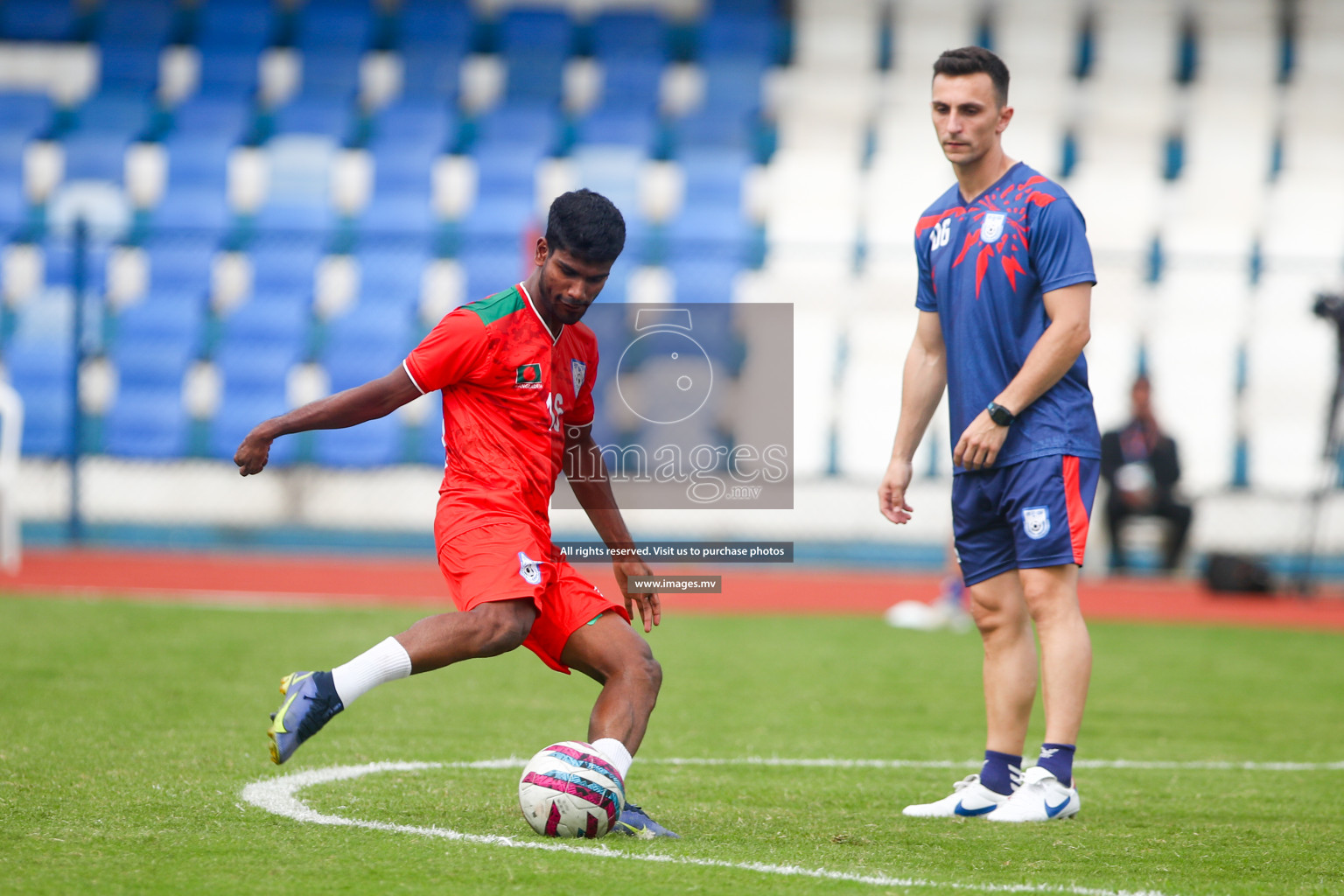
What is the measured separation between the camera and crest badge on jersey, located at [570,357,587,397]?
13.6 ft

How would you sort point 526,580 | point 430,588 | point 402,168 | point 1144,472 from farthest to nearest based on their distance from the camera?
point 402,168 → point 1144,472 → point 430,588 → point 526,580

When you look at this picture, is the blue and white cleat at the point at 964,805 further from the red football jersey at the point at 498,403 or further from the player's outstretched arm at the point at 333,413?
the player's outstretched arm at the point at 333,413

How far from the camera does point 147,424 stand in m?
13.9

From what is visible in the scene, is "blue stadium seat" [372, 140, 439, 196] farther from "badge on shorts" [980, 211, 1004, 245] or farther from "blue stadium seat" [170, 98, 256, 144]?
"badge on shorts" [980, 211, 1004, 245]

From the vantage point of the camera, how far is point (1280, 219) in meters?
15.7

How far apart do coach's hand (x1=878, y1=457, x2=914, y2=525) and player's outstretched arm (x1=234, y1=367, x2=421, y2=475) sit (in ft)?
5.40

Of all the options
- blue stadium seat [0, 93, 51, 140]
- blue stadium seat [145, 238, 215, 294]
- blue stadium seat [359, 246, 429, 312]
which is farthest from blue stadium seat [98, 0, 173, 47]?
blue stadium seat [359, 246, 429, 312]

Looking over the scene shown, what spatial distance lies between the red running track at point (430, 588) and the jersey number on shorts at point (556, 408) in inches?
199

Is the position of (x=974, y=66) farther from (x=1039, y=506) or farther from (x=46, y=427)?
(x=46, y=427)

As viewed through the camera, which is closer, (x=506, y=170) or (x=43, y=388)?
(x=43, y=388)

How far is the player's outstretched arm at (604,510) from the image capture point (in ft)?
13.6

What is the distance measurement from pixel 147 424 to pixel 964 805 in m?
11.3

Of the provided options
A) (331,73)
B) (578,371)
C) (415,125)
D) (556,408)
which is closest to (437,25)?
(331,73)

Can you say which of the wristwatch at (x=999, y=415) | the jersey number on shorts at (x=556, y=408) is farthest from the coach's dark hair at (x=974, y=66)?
the jersey number on shorts at (x=556, y=408)
